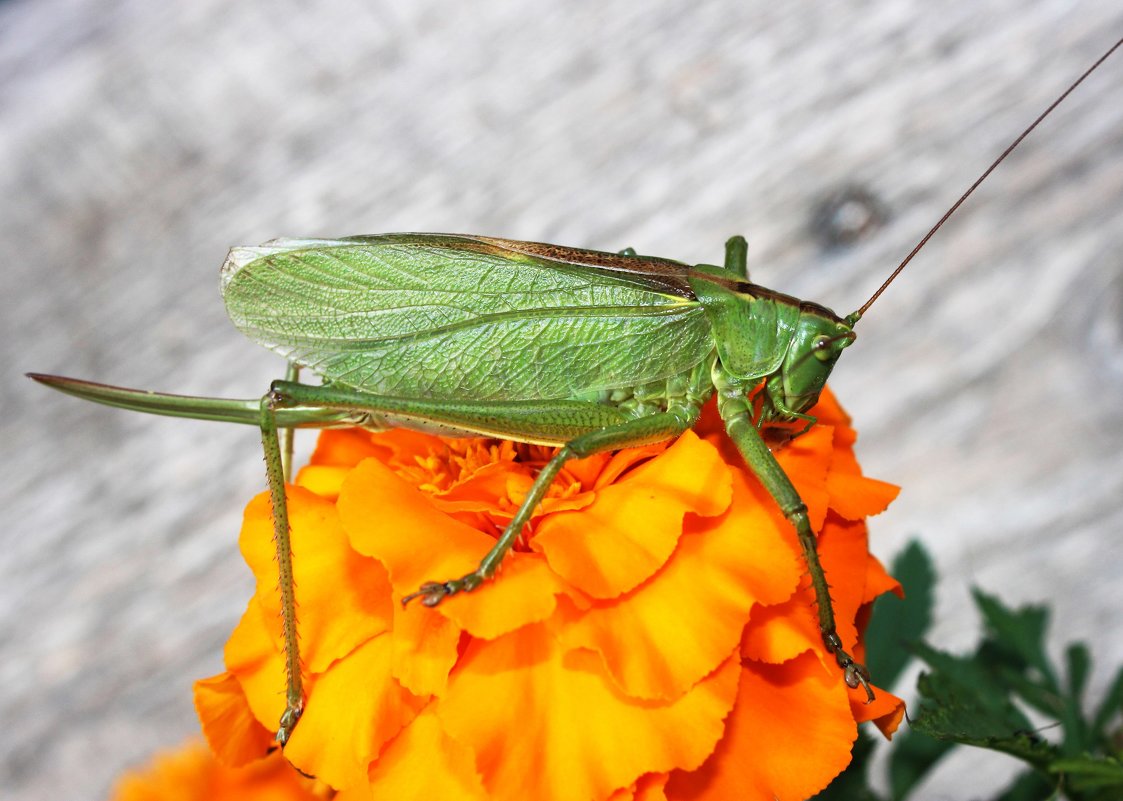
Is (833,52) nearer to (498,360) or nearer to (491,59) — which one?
(491,59)

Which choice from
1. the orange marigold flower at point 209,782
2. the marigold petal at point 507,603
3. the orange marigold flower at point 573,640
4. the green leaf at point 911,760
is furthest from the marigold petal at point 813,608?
the orange marigold flower at point 209,782

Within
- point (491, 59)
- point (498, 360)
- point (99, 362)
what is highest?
point (491, 59)

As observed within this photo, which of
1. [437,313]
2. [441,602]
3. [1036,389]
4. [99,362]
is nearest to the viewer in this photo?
[441,602]

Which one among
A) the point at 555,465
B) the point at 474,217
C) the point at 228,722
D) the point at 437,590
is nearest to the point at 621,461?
the point at 555,465

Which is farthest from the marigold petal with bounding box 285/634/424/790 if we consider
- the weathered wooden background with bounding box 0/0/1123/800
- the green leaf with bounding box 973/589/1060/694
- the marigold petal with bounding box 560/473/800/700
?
the weathered wooden background with bounding box 0/0/1123/800

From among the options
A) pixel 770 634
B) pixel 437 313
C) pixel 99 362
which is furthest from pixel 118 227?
pixel 770 634

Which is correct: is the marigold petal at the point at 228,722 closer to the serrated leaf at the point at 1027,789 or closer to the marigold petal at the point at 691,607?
the marigold petal at the point at 691,607
